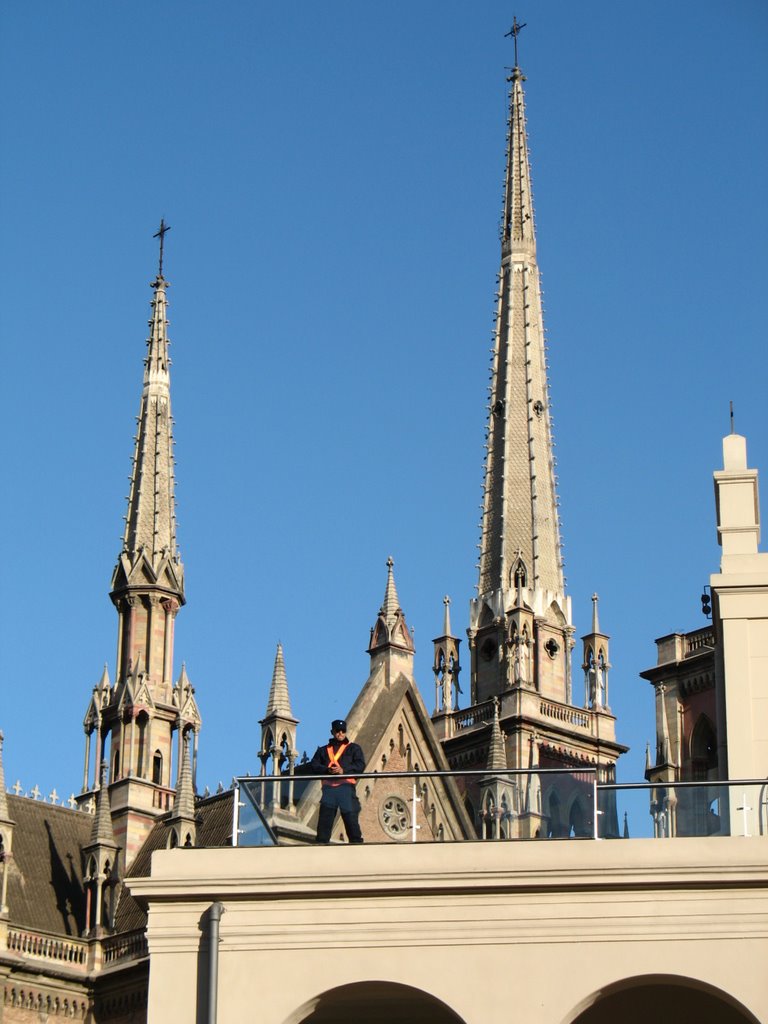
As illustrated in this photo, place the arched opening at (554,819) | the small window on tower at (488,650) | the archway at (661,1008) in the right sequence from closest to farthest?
the arched opening at (554,819)
the archway at (661,1008)
the small window on tower at (488,650)

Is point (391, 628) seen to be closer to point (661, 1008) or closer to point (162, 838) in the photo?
point (162, 838)

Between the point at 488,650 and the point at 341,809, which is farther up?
the point at 488,650

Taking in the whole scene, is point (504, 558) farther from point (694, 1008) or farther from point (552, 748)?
point (694, 1008)

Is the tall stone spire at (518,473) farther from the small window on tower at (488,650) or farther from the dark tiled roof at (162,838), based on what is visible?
the dark tiled roof at (162,838)

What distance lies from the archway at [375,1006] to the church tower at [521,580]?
41698mm

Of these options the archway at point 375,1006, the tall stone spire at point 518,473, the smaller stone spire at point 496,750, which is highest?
the tall stone spire at point 518,473

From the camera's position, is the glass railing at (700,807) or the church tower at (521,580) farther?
the church tower at (521,580)

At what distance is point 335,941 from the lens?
84.2 feet

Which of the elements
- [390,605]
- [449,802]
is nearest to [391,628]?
[390,605]

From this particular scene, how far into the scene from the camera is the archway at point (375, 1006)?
83.8 ft

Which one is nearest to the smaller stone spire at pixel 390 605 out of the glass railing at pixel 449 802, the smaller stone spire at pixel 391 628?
the smaller stone spire at pixel 391 628

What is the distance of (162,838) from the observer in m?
69.8

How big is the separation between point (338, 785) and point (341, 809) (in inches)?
12.0

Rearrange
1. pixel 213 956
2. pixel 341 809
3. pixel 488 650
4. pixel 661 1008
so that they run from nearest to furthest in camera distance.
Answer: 1. pixel 213 956
2. pixel 661 1008
3. pixel 341 809
4. pixel 488 650
